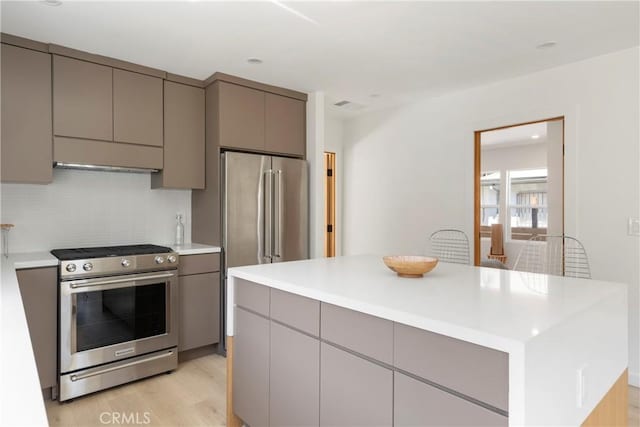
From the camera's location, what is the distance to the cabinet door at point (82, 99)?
283 centimetres

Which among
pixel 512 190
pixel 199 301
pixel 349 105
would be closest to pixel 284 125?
pixel 349 105

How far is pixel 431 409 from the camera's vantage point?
4.07 ft

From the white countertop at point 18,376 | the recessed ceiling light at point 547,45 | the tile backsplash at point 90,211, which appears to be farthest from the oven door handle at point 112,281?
the recessed ceiling light at point 547,45

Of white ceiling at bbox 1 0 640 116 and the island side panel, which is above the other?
white ceiling at bbox 1 0 640 116

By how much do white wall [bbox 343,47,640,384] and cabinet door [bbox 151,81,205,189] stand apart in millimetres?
2157

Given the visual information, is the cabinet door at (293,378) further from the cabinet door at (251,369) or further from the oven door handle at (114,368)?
the oven door handle at (114,368)

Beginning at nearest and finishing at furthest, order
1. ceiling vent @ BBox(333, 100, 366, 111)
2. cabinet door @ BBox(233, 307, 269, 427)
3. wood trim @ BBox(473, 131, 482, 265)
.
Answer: cabinet door @ BBox(233, 307, 269, 427)
wood trim @ BBox(473, 131, 482, 265)
ceiling vent @ BBox(333, 100, 366, 111)

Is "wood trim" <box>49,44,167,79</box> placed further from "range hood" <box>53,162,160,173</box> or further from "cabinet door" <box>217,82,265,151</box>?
"range hood" <box>53,162,160,173</box>

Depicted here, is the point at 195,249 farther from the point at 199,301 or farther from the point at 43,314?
the point at 43,314

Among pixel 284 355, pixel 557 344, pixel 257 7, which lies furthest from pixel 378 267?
pixel 257 7

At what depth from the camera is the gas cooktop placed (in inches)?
106

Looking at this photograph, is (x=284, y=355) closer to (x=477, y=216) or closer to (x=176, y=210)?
(x=176, y=210)

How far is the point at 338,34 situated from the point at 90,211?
7.93 feet

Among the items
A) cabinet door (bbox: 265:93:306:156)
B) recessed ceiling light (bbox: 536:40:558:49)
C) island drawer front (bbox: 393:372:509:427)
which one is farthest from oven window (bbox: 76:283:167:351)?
recessed ceiling light (bbox: 536:40:558:49)
